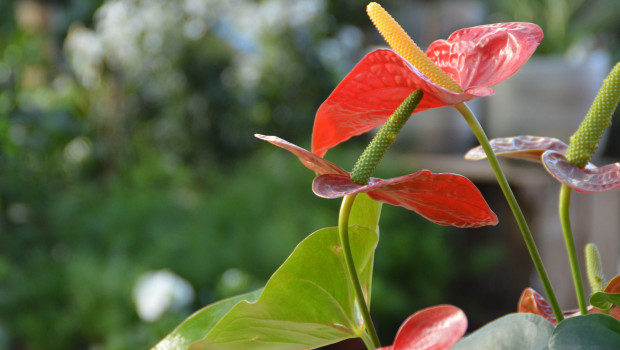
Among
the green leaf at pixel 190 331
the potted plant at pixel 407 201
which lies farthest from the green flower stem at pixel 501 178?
the green leaf at pixel 190 331

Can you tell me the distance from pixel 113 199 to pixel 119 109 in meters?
0.80

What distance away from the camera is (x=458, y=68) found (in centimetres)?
23

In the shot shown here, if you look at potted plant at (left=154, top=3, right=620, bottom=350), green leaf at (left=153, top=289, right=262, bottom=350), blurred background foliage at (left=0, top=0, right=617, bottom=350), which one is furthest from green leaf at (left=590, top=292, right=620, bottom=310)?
blurred background foliage at (left=0, top=0, right=617, bottom=350)

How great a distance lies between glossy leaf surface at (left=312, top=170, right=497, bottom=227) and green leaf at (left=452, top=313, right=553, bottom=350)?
0.04m

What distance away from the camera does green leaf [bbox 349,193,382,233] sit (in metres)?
0.25

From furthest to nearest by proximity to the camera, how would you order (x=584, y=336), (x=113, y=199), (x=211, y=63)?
1. (x=211, y=63)
2. (x=113, y=199)
3. (x=584, y=336)

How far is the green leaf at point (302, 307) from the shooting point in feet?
0.65

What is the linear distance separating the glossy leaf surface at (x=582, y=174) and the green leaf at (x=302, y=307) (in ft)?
0.23

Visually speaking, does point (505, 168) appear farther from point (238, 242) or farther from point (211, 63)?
point (211, 63)

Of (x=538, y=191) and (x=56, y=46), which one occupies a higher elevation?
(x=56, y=46)

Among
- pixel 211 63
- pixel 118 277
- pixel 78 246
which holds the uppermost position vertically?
pixel 211 63

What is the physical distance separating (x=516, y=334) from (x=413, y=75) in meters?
0.09

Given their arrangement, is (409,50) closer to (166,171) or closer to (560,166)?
(560,166)

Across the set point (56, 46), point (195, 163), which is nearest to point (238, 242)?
point (195, 163)
